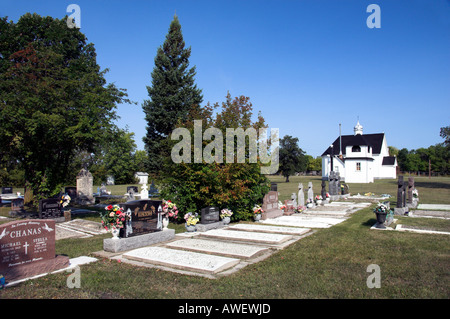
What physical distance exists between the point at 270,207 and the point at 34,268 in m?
11.6

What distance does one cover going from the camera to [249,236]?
1095cm

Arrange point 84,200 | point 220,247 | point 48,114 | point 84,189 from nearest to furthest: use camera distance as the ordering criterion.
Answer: point 220,247
point 48,114
point 84,200
point 84,189

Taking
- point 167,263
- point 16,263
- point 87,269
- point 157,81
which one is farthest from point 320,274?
point 157,81

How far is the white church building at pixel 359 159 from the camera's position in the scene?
5519 centimetres

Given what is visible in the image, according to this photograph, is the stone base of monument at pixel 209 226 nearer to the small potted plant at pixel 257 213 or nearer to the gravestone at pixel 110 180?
the small potted plant at pixel 257 213

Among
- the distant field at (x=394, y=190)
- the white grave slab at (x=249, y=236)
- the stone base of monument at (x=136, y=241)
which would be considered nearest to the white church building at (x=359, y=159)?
the distant field at (x=394, y=190)

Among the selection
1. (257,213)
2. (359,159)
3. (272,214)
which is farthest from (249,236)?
(359,159)

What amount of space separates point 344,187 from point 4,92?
2617cm

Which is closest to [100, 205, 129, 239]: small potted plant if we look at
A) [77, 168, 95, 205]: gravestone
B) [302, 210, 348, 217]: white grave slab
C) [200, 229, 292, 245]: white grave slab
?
[200, 229, 292, 245]: white grave slab

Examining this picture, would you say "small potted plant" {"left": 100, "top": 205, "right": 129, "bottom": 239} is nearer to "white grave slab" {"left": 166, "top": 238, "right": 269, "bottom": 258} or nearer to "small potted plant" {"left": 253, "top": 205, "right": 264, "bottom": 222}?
"white grave slab" {"left": 166, "top": 238, "right": 269, "bottom": 258}

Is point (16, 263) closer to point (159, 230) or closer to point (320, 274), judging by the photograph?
point (159, 230)

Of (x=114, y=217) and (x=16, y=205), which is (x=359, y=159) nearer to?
(x=16, y=205)
